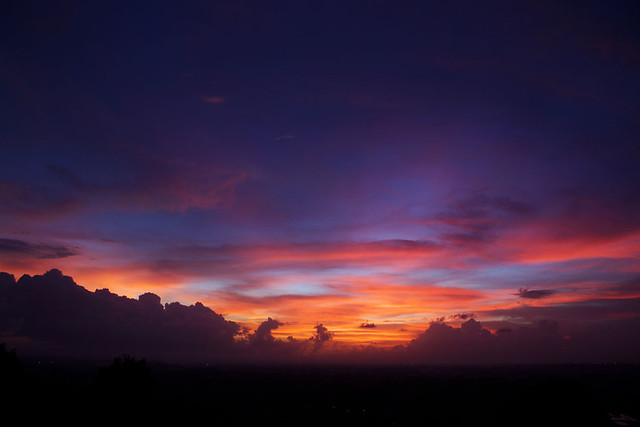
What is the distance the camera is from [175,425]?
60156 millimetres

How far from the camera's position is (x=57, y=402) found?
1786 inches

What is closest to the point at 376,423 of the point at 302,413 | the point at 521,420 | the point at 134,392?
the point at 302,413

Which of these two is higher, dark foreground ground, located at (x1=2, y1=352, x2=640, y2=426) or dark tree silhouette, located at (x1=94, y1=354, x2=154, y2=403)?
dark tree silhouette, located at (x1=94, y1=354, x2=154, y2=403)

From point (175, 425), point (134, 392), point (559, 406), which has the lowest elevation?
point (175, 425)

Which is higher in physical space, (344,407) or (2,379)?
(2,379)

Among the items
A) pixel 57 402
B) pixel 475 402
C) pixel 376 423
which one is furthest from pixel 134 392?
pixel 475 402

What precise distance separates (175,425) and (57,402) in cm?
2020

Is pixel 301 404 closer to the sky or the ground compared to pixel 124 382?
closer to the ground

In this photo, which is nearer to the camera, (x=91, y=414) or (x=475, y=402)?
(x=91, y=414)

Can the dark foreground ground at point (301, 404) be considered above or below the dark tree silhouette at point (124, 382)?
below

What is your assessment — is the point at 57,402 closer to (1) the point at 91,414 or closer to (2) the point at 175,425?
(1) the point at 91,414

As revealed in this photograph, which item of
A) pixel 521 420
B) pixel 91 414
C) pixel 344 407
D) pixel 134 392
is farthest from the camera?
pixel 344 407

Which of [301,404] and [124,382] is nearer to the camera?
[124,382]

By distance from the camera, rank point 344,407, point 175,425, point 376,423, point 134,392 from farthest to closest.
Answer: point 344,407 < point 376,423 < point 175,425 < point 134,392
